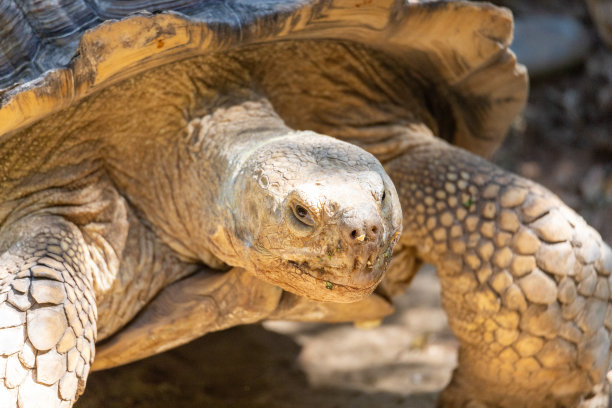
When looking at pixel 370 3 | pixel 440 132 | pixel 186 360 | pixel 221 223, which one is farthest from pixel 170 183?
pixel 440 132

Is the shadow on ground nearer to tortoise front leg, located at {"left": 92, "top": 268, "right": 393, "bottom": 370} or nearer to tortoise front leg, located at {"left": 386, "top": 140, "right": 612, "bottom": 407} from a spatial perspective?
Result: tortoise front leg, located at {"left": 92, "top": 268, "right": 393, "bottom": 370}

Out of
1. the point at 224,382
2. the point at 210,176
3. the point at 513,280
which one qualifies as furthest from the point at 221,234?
the point at 224,382

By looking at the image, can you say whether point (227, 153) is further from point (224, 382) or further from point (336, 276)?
point (224, 382)

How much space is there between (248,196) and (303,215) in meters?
0.30

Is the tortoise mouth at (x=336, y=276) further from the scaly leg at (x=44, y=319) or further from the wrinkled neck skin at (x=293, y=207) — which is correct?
the scaly leg at (x=44, y=319)

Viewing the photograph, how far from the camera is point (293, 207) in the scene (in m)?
2.12

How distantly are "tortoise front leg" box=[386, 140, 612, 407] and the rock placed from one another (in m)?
3.99

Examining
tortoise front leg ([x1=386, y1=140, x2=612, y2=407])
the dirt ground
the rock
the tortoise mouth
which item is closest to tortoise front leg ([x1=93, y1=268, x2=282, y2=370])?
the dirt ground

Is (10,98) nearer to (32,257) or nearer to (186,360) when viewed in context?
(32,257)

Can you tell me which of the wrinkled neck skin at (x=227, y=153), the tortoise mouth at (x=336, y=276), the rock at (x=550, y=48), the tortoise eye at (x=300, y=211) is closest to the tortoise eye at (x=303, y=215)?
the tortoise eye at (x=300, y=211)

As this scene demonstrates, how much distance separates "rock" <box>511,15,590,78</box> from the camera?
674 cm

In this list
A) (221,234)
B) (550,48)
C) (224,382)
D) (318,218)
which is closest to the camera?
(318,218)

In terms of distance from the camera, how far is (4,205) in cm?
277

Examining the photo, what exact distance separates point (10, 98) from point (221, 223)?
0.80 meters
